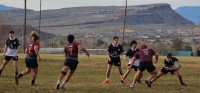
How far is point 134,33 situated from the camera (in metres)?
192

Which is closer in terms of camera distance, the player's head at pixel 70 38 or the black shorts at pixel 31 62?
the player's head at pixel 70 38

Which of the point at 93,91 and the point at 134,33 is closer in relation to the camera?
the point at 93,91

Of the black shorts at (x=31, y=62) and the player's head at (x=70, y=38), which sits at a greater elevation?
the player's head at (x=70, y=38)

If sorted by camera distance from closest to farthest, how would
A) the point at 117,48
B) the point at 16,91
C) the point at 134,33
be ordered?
the point at 16,91
the point at 117,48
the point at 134,33

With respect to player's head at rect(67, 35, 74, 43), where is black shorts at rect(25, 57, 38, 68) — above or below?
below

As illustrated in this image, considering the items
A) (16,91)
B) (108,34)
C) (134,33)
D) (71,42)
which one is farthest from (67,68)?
(134,33)

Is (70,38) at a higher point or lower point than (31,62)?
higher

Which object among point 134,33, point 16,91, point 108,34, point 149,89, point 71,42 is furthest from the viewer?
point 134,33

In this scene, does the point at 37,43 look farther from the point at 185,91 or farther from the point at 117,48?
the point at 185,91

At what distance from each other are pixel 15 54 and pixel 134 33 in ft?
565

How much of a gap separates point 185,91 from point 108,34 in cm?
16200

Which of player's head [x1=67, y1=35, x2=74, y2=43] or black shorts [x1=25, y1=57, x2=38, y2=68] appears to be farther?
black shorts [x1=25, y1=57, x2=38, y2=68]

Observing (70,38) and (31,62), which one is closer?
(70,38)

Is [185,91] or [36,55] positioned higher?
[36,55]
